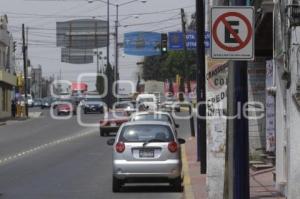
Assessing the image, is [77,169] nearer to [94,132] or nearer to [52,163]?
[52,163]

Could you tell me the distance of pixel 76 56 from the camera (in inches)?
3223

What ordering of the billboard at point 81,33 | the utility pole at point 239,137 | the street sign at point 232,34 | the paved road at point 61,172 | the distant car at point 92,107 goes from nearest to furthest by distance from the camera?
the street sign at point 232,34, the utility pole at point 239,137, the paved road at point 61,172, the billboard at point 81,33, the distant car at point 92,107

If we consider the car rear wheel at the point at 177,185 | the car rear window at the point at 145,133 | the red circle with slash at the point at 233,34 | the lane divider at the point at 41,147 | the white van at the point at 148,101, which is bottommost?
the lane divider at the point at 41,147

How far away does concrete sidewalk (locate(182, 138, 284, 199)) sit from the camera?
15.2 m

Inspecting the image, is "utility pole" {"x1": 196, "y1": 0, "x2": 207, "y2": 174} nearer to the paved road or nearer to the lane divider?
the paved road

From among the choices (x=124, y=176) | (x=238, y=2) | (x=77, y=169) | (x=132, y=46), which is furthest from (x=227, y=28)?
(x=132, y=46)

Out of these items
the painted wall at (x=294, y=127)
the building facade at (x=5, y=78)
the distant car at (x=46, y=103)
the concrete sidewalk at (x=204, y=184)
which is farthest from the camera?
the distant car at (x=46, y=103)

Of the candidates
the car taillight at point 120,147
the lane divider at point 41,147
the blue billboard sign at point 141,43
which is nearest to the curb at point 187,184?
the car taillight at point 120,147

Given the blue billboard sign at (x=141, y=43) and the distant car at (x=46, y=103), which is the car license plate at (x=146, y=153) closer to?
the blue billboard sign at (x=141, y=43)

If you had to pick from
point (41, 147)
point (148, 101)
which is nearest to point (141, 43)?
point (148, 101)

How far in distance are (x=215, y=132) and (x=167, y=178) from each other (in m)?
4.07

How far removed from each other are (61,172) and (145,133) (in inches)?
209

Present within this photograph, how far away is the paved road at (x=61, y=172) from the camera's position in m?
17.5

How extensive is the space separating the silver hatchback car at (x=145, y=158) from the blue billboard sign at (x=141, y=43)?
143 ft
